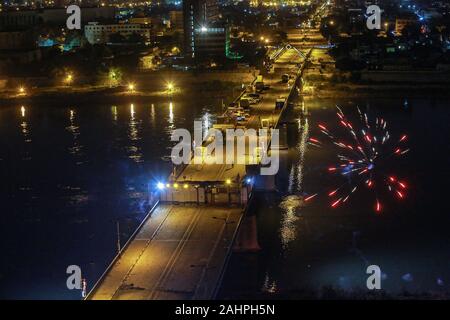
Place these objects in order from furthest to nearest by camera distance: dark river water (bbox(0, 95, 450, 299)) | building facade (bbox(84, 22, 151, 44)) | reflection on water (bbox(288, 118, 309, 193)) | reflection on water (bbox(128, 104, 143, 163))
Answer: building facade (bbox(84, 22, 151, 44)) < reflection on water (bbox(128, 104, 143, 163)) < reflection on water (bbox(288, 118, 309, 193)) < dark river water (bbox(0, 95, 450, 299))

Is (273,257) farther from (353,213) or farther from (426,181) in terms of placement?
(426,181)

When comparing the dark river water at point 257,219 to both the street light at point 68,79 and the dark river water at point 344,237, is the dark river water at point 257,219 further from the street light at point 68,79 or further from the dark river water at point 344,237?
the street light at point 68,79

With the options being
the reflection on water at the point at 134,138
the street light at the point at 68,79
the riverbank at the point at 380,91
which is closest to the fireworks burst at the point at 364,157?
the reflection on water at the point at 134,138

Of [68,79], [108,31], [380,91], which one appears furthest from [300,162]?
[108,31]

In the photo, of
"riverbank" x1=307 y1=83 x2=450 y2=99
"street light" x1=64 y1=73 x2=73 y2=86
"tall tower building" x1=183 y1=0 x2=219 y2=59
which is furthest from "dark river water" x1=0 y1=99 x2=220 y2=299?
"tall tower building" x1=183 y1=0 x2=219 y2=59

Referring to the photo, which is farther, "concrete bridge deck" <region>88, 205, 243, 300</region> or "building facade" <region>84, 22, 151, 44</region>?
"building facade" <region>84, 22, 151, 44</region>

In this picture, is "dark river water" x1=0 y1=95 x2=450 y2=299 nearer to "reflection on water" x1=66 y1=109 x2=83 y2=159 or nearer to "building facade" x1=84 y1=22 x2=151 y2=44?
"reflection on water" x1=66 y1=109 x2=83 y2=159
